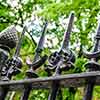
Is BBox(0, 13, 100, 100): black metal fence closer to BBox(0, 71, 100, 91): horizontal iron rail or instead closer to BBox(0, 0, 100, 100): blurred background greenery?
BBox(0, 71, 100, 91): horizontal iron rail

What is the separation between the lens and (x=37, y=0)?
372 inches

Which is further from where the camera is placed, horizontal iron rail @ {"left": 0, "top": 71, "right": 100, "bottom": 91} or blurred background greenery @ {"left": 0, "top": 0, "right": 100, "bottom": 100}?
blurred background greenery @ {"left": 0, "top": 0, "right": 100, "bottom": 100}

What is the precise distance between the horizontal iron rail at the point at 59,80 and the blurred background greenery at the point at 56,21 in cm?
70

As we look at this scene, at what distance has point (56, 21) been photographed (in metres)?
6.94

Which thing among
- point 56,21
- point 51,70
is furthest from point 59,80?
point 56,21

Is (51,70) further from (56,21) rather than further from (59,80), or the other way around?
(56,21)

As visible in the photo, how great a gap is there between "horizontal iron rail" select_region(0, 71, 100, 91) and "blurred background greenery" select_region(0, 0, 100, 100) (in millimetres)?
705

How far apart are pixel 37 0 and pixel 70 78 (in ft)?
27.4

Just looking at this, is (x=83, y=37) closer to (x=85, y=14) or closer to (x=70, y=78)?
(x=85, y=14)

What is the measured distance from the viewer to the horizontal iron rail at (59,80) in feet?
4.17

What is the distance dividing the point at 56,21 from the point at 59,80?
5.63 metres

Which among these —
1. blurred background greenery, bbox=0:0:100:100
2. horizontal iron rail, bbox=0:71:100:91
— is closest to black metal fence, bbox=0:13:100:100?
horizontal iron rail, bbox=0:71:100:91

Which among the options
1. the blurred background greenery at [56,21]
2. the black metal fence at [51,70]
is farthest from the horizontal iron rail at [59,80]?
the blurred background greenery at [56,21]

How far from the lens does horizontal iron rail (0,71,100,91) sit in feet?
4.17
